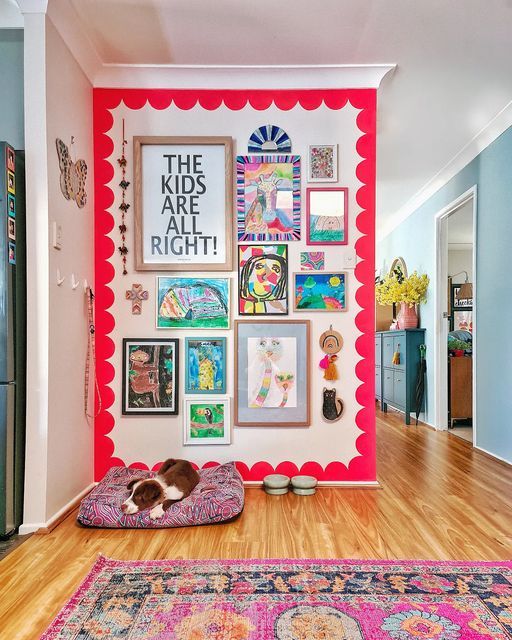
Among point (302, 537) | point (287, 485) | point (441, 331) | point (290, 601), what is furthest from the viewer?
point (441, 331)

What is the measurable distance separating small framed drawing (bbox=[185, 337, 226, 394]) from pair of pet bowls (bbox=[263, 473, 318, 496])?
0.58 meters

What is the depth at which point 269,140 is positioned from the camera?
309 cm

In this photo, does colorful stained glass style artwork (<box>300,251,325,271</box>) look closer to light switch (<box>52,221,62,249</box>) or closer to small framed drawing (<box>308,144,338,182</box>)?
small framed drawing (<box>308,144,338,182</box>)

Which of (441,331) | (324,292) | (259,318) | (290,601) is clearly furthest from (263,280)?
(441,331)

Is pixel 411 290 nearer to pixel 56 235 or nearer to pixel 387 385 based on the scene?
pixel 387 385

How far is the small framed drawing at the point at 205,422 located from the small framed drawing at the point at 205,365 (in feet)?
0.25

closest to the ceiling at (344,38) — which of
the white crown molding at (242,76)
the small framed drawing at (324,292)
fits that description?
the white crown molding at (242,76)

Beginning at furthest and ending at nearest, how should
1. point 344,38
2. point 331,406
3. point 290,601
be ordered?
point 331,406, point 344,38, point 290,601

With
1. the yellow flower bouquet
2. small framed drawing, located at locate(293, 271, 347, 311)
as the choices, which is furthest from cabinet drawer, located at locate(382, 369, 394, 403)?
small framed drawing, located at locate(293, 271, 347, 311)

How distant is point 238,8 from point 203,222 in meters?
1.10

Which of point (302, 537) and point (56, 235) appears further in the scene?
point (56, 235)

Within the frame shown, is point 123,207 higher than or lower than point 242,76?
lower

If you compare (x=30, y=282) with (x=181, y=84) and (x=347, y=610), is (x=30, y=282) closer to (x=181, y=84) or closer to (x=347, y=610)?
(x=181, y=84)

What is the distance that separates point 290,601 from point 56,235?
72.0 inches
